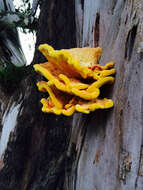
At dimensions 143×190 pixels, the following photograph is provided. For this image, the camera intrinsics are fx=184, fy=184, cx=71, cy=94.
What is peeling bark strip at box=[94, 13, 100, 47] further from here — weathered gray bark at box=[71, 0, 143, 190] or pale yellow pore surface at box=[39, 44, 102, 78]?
pale yellow pore surface at box=[39, 44, 102, 78]

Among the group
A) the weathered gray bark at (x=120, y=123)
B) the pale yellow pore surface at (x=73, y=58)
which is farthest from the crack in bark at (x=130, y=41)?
the pale yellow pore surface at (x=73, y=58)

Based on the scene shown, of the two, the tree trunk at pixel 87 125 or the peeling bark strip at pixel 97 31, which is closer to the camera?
the tree trunk at pixel 87 125

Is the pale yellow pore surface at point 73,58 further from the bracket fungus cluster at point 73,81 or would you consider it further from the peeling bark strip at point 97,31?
the peeling bark strip at point 97,31

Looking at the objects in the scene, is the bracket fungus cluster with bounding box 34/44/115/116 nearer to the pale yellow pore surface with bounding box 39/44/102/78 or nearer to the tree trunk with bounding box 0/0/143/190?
the pale yellow pore surface with bounding box 39/44/102/78

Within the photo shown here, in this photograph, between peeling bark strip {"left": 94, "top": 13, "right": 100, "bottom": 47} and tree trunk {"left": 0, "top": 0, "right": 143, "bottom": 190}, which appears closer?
tree trunk {"left": 0, "top": 0, "right": 143, "bottom": 190}

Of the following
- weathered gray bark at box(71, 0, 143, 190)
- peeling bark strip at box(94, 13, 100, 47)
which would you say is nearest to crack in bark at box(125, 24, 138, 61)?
weathered gray bark at box(71, 0, 143, 190)

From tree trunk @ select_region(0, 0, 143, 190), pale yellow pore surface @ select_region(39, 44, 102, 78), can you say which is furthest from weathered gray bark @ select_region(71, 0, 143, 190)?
pale yellow pore surface @ select_region(39, 44, 102, 78)

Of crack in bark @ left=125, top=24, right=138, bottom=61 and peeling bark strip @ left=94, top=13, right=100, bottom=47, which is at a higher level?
crack in bark @ left=125, top=24, right=138, bottom=61
